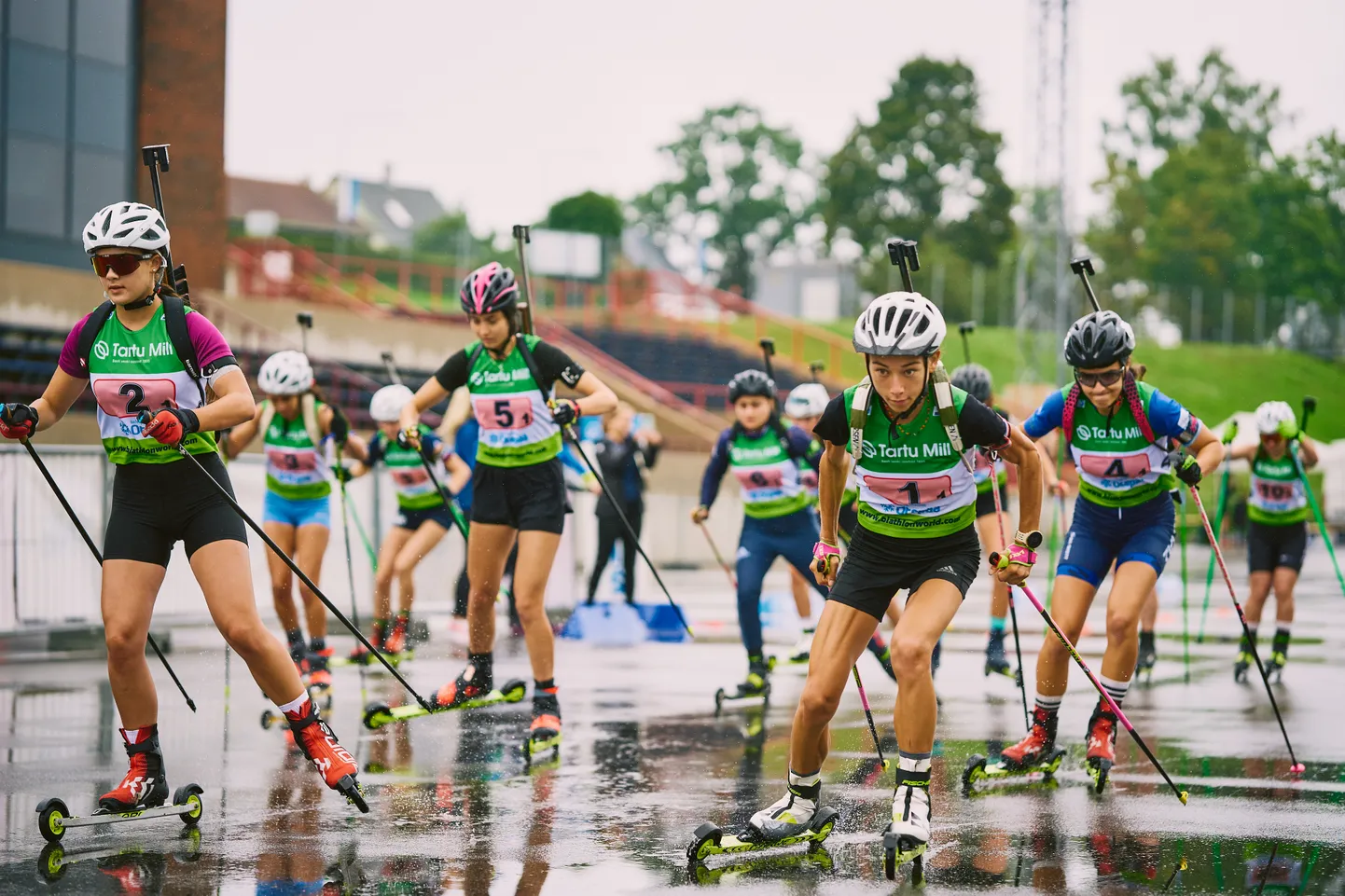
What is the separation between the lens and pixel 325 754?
20.9 ft

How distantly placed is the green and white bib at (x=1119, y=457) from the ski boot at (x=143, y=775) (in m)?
4.58

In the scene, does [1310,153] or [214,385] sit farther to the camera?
[1310,153]

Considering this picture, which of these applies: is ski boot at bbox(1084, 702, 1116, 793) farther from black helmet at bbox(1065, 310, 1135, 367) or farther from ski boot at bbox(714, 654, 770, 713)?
ski boot at bbox(714, 654, 770, 713)

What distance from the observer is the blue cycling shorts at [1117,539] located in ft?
26.0

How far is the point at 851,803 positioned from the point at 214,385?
338 centimetres

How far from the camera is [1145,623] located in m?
12.1

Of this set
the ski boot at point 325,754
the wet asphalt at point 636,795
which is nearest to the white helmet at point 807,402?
the wet asphalt at point 636,795

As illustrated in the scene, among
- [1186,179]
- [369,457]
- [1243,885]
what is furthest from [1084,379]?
[1186,179]

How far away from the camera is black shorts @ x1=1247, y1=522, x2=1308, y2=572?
41.0 ft

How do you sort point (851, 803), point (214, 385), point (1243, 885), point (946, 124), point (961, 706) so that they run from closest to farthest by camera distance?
point (1243, 885) → point (214, 385) → point (851, 803) → point (961, 706) → point (946, 124)

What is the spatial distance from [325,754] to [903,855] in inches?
92.9

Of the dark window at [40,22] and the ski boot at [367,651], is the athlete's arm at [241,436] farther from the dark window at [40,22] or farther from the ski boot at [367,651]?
the dark window at [40,22]

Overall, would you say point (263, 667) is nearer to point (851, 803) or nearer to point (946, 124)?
point (851, 803)

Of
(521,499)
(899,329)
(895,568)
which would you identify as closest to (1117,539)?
(895,568)
